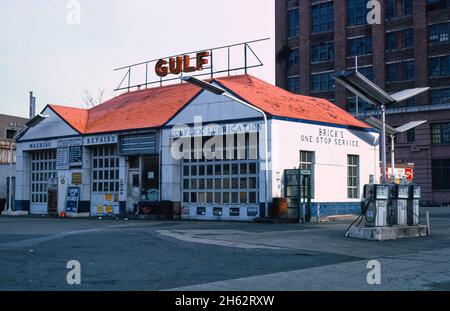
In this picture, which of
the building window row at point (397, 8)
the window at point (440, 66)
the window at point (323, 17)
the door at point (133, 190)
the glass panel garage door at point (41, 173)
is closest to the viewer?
A: the door at point (133, 190)

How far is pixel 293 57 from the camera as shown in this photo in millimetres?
68812

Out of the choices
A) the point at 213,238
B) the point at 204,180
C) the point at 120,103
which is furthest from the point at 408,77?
the point at 213,238

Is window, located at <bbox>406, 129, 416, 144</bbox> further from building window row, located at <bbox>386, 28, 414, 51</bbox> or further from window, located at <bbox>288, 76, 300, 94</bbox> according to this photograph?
A: window, located at <bbox>288, 76, 300, 94</bbox>

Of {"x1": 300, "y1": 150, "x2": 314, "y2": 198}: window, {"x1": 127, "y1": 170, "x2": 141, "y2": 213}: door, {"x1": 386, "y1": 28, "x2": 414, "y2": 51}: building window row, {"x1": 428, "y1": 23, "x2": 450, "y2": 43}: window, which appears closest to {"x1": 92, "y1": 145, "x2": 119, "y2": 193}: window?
{"x1": 127, "y1": 170, "x2": 141, "y2": 213}: door

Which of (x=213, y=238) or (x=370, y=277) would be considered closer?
(x=370, y=277)

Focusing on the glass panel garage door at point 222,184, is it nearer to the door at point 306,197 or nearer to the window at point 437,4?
the door at point 306,197

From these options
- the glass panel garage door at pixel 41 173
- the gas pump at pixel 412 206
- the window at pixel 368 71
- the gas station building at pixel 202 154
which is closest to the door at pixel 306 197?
the gas station building at pixel 202 154

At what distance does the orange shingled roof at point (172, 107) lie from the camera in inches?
1102

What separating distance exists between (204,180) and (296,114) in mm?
5365

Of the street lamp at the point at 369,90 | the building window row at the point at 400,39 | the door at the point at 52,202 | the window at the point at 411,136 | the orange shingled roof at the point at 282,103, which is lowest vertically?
the door at the point at 52,202

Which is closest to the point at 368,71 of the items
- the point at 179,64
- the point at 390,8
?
the point at 390,8

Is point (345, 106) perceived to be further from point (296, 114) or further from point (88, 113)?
point (296, 114)

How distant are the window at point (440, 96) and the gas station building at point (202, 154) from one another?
27.7m
